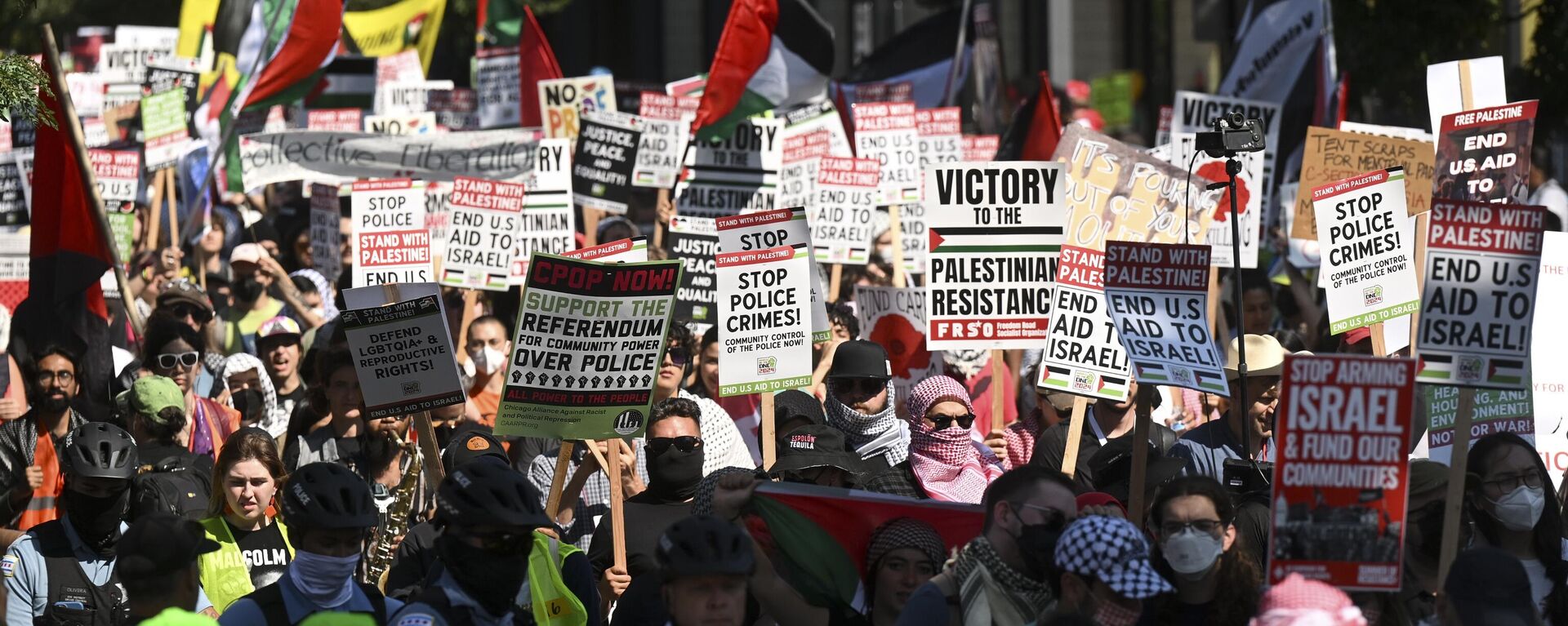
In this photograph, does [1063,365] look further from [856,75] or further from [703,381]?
[856,75]

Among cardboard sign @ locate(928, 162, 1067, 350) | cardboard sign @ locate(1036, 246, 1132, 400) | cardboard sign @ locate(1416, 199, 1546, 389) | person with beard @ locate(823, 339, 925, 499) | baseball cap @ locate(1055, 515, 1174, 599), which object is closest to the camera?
baseball cap @ locate(1055, 515, 1174, 599)

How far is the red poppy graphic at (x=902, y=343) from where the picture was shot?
422 inches

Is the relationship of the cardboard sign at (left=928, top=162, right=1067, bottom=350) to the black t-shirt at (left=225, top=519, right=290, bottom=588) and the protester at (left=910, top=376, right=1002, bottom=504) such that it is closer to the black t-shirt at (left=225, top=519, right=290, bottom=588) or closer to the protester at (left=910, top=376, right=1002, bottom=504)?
the protester at (left=910, top=376, right=1002, bottom=504)

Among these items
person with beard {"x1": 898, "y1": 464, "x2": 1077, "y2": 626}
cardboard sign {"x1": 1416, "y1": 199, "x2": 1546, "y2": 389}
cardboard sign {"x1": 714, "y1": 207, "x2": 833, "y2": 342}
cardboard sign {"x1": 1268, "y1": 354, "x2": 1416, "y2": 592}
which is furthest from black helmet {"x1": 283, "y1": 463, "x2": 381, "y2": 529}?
cardboard sign {"x1": 714, "y1": 207, "x2": 833, "y2": 342}

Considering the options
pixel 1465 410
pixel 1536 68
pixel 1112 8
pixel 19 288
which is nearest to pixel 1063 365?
pixel 1465 410

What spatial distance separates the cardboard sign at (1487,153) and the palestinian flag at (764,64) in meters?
6.13

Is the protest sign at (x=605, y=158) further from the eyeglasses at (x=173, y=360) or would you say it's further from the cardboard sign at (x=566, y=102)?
the eyeglasses at (x=173, y=360)

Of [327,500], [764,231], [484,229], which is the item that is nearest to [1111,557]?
[327,500]

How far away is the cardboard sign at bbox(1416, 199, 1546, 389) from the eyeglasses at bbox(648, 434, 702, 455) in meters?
2.52

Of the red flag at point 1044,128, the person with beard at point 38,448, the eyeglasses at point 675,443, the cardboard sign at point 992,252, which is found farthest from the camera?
the red flag at point 1044,128

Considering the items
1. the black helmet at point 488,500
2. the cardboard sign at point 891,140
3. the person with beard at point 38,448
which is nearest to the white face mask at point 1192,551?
the black helmet at point 488,500

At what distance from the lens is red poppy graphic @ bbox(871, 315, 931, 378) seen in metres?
10.7

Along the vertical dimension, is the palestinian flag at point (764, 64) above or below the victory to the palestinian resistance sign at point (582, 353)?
above

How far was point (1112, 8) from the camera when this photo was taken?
42.4 meters
